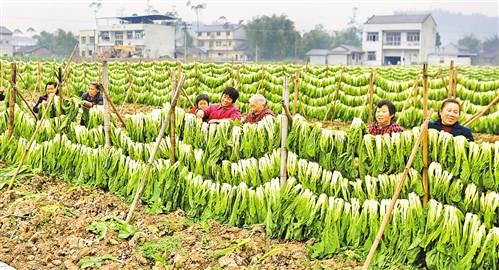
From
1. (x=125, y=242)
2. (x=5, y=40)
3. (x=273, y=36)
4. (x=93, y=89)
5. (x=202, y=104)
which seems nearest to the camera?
(x=125, y=242)

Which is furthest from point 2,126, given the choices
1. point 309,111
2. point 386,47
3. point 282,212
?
point 386,47

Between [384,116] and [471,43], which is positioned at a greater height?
[471,43]

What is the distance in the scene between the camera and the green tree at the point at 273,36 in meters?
69.0

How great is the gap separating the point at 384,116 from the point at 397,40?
6376 cm

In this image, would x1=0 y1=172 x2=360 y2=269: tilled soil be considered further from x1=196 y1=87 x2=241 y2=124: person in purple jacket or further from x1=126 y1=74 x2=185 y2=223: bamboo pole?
x1=196 y1=87 x2=241 y2=124: person in purple jacket

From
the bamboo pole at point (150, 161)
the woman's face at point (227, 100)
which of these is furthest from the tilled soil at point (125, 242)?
the woman's face at point (227, 100)

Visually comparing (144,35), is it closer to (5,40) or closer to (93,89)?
(5,40)

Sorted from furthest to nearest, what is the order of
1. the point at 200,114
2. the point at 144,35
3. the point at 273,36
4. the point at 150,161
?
1. the point at 273,36
2. the point at 144,35
3. the point at 200,114
4. the point at 150,161

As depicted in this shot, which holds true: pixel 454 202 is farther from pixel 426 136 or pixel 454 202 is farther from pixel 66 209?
pixel 66 209

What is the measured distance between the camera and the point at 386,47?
66875 mm

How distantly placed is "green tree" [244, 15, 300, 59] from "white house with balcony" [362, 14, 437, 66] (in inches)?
328

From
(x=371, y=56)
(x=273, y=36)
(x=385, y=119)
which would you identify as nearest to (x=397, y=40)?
(x=371, y=56)

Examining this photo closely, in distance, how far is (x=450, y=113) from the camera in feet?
18.1

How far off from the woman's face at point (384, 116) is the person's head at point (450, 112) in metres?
0.59
